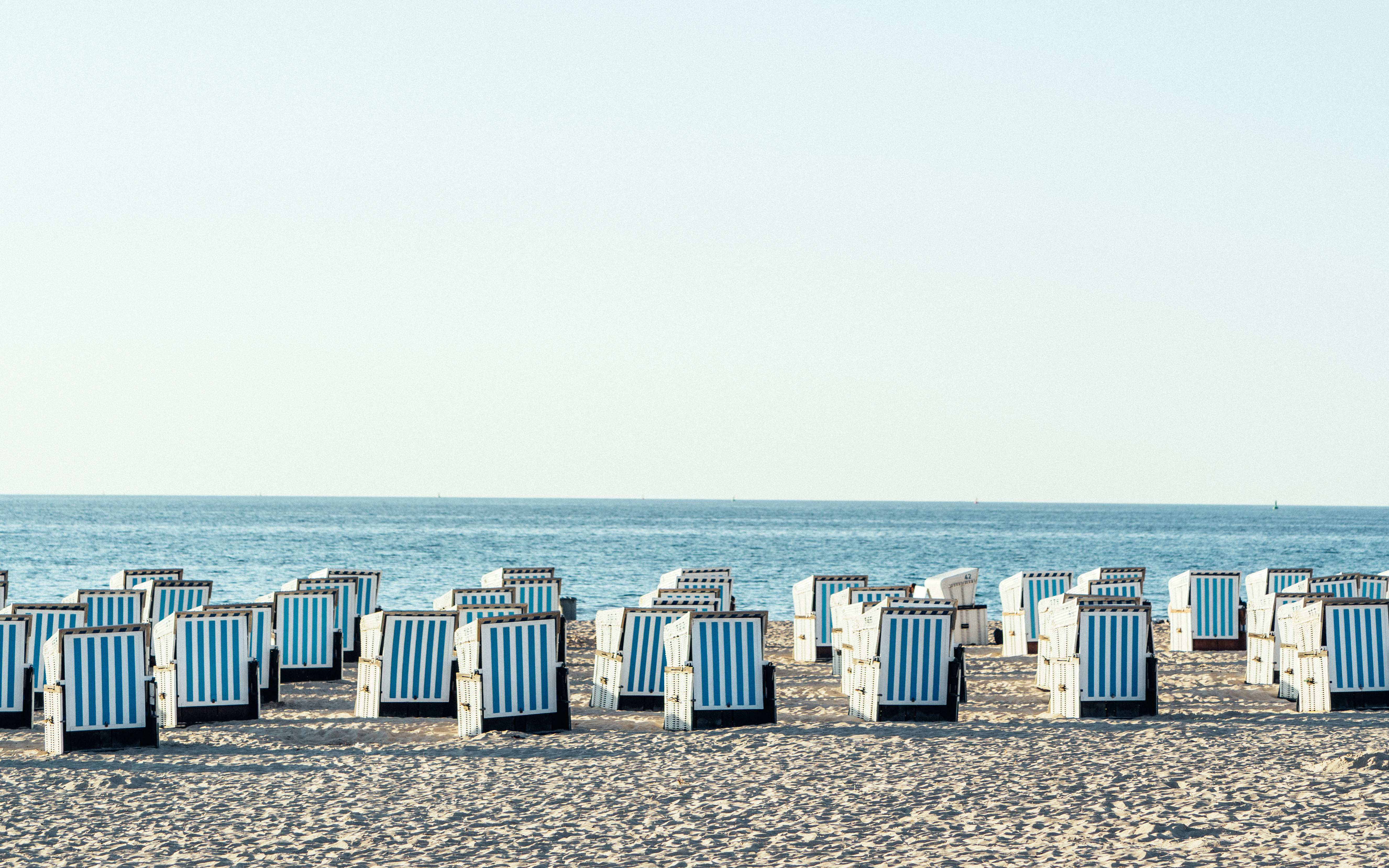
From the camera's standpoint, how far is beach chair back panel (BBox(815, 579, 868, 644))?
18.1m

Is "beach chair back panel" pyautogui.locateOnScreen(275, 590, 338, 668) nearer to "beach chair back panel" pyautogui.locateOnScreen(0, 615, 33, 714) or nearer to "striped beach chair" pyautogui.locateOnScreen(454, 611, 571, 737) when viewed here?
"beach chair back panel" pyautogui.locateOnScreen(0, 615, 33, 714)

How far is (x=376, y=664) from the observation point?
42.2 ft

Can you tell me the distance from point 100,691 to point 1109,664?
26.8 feet

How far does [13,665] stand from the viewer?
12258 mm

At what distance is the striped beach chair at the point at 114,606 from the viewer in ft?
50.0

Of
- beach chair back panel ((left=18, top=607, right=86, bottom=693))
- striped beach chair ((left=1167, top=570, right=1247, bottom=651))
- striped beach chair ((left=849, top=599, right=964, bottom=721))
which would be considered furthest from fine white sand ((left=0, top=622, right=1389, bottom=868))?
striped beach chair ((left=1167, top=570, right=1247, bottom=651))

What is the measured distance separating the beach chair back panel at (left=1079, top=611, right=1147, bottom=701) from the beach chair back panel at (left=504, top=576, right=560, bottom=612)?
312 inches

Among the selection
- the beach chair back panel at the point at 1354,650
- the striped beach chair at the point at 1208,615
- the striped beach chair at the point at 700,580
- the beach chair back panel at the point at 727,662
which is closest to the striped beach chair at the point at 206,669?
the beach chair back panel at the point at 727,662

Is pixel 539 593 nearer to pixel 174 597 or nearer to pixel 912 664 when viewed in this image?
pixel 174 597

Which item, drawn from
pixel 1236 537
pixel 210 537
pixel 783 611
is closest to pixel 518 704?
pixel 783 611

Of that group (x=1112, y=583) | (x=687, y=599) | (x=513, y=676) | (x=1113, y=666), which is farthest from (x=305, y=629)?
(x=1112, y=583)

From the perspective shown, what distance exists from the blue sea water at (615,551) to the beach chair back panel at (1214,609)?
17987mm

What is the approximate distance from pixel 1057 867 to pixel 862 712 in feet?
18.6

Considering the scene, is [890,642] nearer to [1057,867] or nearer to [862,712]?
[862,712]
